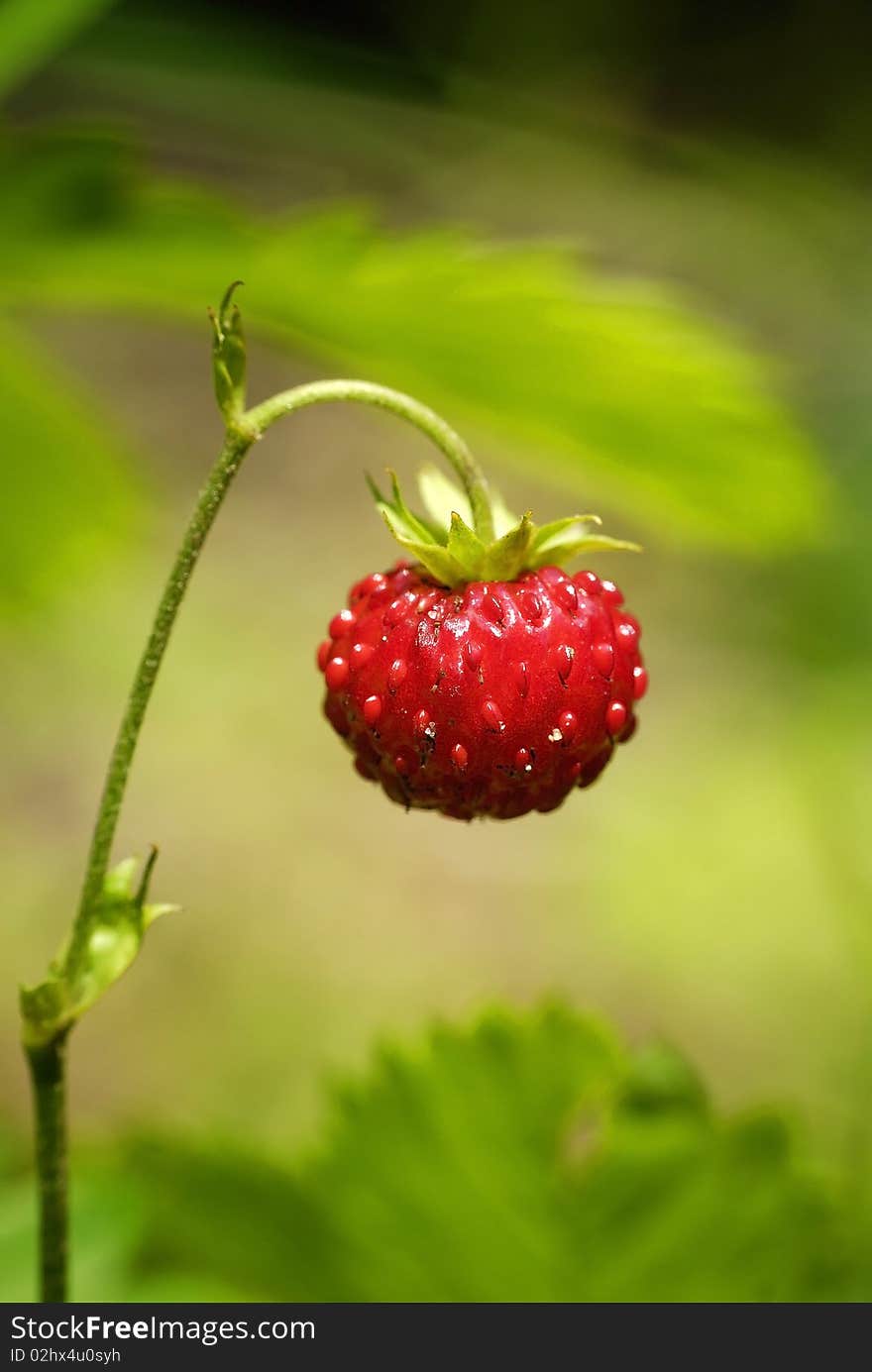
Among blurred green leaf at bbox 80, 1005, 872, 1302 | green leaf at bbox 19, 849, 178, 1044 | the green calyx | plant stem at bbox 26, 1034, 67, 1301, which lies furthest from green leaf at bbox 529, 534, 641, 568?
blurred green leaf at bbox 80, 1005, 872, 1302

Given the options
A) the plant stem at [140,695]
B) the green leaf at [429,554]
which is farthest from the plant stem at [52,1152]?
the green leaf at [429,554]

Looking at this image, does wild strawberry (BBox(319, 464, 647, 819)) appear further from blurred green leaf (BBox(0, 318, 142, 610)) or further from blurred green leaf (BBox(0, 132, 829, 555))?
blurred green leaf (BBox(0, 318, 142, 610))

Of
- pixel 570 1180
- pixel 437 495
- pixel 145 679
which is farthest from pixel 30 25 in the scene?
pixel 570 1180

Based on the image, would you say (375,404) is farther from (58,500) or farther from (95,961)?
(58,500)

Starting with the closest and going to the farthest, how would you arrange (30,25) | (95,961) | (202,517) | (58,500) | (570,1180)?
(202,517) < (95,961) < (30,25) < (570,1180) < (58,500)

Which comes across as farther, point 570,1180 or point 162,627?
point 570,1180

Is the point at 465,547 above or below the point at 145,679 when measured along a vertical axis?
above

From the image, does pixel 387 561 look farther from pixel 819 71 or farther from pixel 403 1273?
pixel 403 1273

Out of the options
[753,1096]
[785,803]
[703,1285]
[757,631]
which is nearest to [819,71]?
[757,631]
